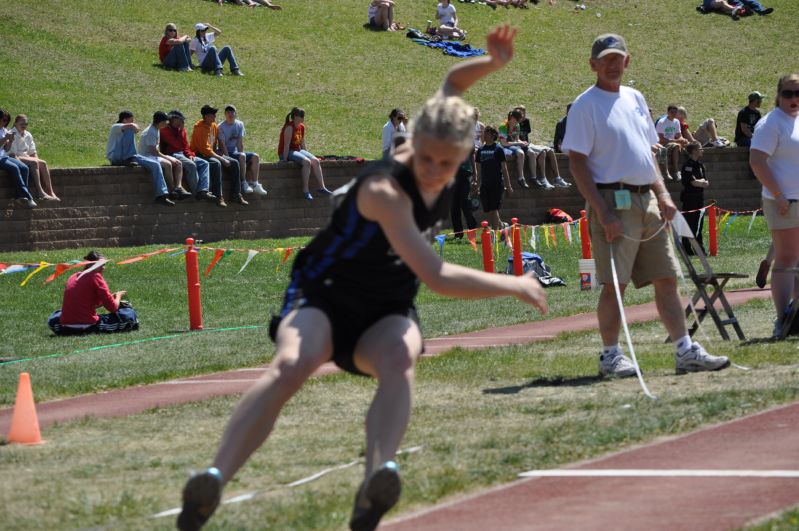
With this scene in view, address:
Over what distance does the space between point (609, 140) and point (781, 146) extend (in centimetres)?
249

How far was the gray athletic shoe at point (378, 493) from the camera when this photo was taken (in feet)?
14.8

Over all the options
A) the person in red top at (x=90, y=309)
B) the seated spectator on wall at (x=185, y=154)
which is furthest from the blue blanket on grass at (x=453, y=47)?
the person in red top at (x=90, y=309)

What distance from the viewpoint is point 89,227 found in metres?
22.5

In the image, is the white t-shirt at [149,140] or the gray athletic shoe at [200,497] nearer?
the gray athletic shoe at [200,497]

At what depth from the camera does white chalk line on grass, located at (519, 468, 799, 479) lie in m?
5.75

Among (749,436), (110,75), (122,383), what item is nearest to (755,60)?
(110,75)

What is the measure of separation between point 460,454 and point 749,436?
147 cm

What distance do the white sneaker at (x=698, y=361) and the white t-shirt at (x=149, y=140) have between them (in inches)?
592

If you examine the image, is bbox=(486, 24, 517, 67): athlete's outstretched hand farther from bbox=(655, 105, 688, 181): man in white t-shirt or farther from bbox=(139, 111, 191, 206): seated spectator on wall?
bbox=(655, 105, 688, 181): man in white t-shirt

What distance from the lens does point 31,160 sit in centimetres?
2148

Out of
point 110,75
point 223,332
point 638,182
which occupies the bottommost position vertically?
point 223,332

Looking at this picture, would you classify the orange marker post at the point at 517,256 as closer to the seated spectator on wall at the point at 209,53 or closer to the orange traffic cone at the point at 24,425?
the orange traffic cone at the point at 24,425

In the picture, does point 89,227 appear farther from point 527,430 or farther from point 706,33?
point 706,33

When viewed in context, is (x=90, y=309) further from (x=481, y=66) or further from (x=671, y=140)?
(x=671, y=140)
